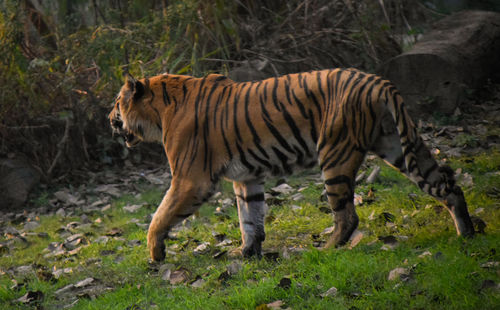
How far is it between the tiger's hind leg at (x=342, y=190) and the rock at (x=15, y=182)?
19.2ft

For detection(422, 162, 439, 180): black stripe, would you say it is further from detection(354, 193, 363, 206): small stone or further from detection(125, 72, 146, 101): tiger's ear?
detection(125, 72, 146, 101): tiger's ear

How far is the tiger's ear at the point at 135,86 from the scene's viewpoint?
214 inches

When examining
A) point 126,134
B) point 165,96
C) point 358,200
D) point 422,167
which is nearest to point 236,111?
point 165,96

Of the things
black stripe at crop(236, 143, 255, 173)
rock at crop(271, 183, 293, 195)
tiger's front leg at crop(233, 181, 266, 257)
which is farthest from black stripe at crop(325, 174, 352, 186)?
rock at crop(271, 183, 293, 195)

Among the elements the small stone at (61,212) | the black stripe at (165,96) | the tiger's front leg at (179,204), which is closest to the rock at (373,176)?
the tiger's front leg at (179,204)

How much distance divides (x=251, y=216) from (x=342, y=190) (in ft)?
3.33

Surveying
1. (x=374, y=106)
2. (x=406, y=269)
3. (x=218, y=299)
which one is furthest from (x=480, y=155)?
(x=218, y=299)

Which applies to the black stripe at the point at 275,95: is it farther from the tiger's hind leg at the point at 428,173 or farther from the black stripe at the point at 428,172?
the black stripe at the point at 428,172

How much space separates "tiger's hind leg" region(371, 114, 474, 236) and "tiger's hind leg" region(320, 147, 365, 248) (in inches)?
12.5

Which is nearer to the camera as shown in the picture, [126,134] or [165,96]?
[165,96]

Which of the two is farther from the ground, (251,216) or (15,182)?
(251,216)

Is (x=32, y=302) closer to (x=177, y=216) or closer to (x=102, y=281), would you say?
(x=102, y=281)

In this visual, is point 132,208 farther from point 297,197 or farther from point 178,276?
point 178,276

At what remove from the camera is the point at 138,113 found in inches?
217
